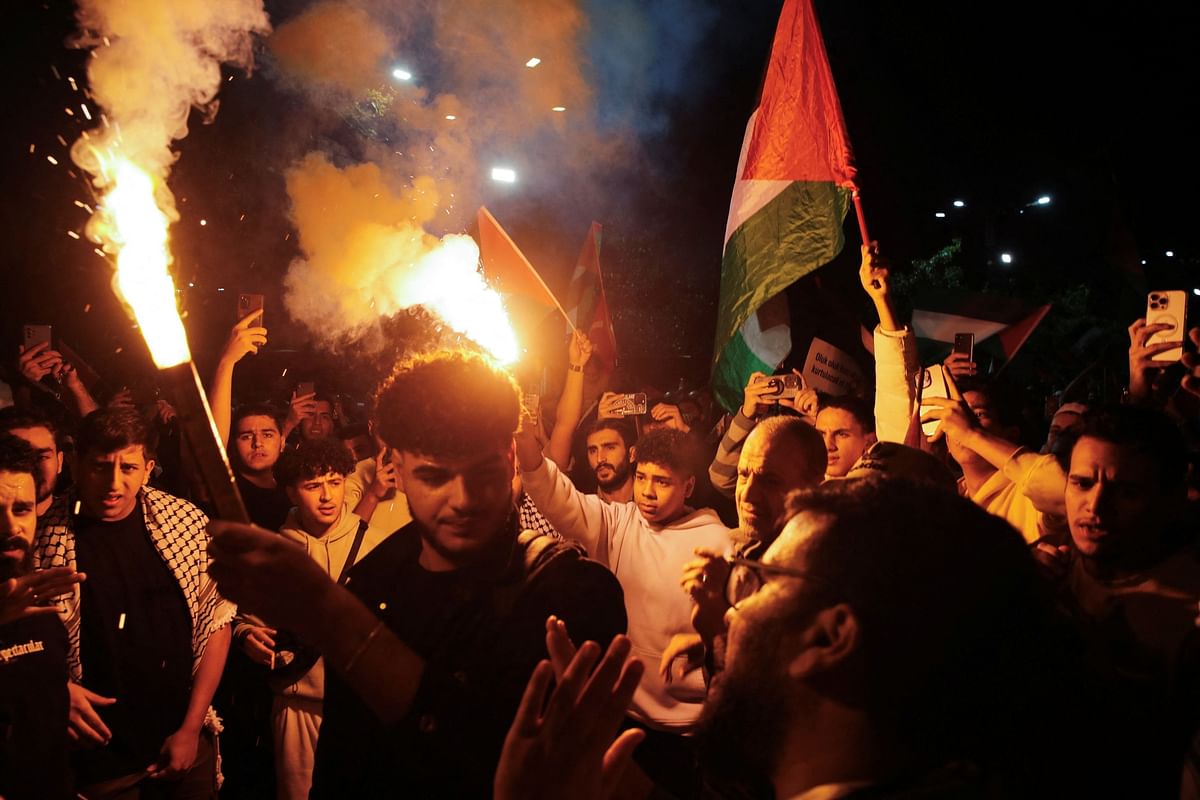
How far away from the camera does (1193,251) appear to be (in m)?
20.1

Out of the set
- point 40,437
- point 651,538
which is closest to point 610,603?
point 651,538

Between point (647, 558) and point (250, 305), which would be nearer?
point (647, 558)

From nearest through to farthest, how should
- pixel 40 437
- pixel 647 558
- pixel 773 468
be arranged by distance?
pixel 773 468 → pixel 40 437 → pixel 647 558

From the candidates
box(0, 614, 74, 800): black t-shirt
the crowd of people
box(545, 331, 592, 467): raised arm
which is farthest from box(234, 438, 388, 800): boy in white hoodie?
box(545, 331, 592, 467): raised arm

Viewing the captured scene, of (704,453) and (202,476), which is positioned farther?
(704,453)

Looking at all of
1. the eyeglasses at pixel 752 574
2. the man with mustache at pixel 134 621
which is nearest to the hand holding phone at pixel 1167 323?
the eyeglasses at pixel 752 574

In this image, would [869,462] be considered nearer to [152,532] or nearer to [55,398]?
[152,532]

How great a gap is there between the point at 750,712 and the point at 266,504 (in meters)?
5.24

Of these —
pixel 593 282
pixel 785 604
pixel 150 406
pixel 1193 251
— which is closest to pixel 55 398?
pixel 150 406

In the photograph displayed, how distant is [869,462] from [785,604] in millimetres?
2467

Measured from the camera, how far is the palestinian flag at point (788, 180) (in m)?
6.40

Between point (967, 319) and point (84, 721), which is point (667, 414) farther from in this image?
point (84, 721)

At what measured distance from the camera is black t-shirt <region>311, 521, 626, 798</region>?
1.89m

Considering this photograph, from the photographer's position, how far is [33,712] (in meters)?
3.57
